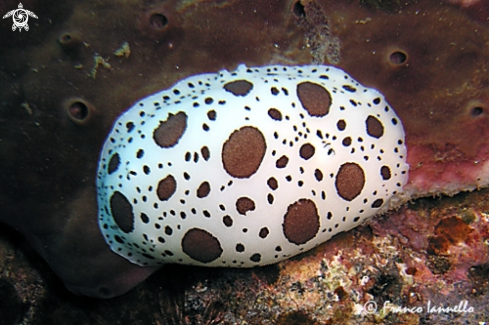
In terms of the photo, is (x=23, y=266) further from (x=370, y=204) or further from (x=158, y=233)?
(x=370, y=204)

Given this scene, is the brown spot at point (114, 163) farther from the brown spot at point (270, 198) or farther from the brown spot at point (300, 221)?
the brown spot at point (300, 221)

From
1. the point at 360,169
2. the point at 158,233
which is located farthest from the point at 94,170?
the point at 360,169

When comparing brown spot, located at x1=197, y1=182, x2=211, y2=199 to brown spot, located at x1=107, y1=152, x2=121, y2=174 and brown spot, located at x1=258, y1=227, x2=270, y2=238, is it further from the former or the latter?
brown spot, located at x1=107, y1=152, x2=121, y2=174

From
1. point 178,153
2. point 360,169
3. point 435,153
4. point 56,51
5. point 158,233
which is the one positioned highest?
point 435,153

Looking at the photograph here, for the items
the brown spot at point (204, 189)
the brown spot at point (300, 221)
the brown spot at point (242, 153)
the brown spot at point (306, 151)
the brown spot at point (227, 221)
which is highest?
the brown spot at point (306, 151)

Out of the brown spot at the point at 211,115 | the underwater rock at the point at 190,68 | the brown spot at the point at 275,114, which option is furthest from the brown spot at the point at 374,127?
Result: the brown spot at the point at 211,115

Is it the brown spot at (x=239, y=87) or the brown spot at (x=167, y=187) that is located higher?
the brown spot at (x=239, y=87)
